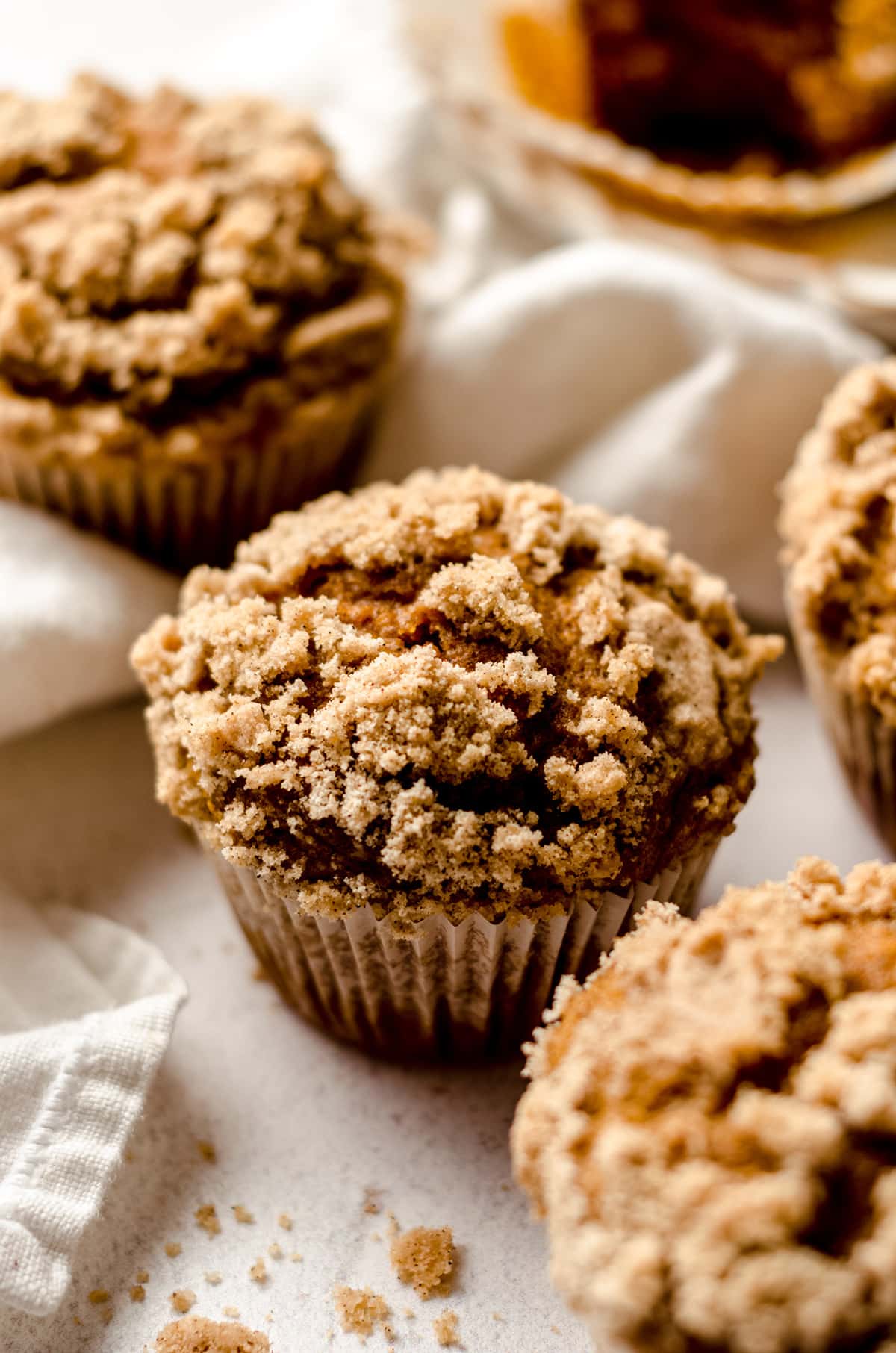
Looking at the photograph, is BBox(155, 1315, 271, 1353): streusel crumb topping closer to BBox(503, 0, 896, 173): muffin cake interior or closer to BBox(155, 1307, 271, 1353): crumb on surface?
BBox(155, 1307, 271, 1353): crumb on surface

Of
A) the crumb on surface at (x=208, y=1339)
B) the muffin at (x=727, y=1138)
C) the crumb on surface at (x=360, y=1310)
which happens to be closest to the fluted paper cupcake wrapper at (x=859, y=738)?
the muffin at (x=727, y=1138)

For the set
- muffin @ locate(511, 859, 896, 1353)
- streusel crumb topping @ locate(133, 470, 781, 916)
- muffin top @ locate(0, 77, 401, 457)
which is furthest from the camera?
muffin top @ locate(0, 77, 401, 457)

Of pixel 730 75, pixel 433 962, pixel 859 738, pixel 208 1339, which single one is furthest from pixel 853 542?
pixel 730 75

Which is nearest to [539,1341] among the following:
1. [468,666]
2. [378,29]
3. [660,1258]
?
[660,1258]

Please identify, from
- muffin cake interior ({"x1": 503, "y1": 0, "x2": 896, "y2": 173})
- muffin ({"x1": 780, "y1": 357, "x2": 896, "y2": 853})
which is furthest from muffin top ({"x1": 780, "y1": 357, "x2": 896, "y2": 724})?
muffin cake interior ({"x1": 503, "y1": 0, "x2": 896, "y2": 173})

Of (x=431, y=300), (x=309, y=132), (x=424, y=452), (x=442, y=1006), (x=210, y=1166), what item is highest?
(x=309, y=132)

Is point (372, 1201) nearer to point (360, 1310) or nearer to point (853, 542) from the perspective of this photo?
point (360, 1310)

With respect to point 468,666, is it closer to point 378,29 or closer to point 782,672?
point 782,672
